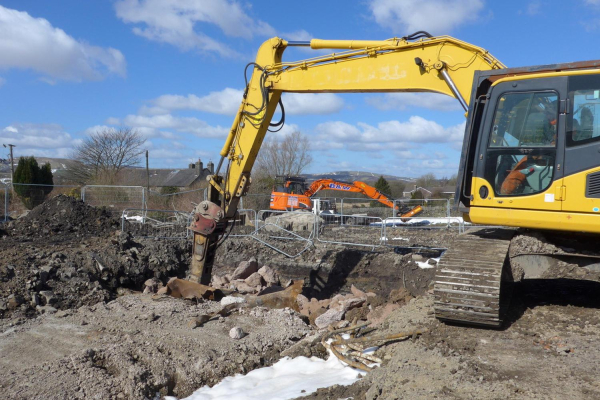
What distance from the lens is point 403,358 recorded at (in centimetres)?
495

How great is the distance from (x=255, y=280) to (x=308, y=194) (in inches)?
521

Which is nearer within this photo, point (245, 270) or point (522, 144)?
point (522, 144)

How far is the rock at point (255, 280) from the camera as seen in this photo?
10263 mm

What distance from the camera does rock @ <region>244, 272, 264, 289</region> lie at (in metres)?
10.3

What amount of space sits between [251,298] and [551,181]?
17.2 feet

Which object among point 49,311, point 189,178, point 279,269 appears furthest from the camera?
point 189,178

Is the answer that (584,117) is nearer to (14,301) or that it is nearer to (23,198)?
(14,301)

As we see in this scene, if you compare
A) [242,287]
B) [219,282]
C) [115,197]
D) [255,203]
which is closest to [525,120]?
[242,287]

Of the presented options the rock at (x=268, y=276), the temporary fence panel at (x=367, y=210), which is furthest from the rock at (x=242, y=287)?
the temporary fence panel at (x=367, y=210)

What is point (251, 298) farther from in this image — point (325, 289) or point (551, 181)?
point (551, 181)

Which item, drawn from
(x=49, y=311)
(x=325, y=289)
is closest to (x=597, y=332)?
(x=325, y=289)

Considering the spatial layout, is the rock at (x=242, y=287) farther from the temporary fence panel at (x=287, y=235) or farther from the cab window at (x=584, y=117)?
the cab window at (x=584, y=117)

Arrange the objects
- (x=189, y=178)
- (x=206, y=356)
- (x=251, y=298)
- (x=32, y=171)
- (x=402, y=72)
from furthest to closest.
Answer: (x=189, y=178) < (x=32, y=171) < (x=251, y=298) < (x=402, y=72) < (x=206, y=356)

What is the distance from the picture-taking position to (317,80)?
7.82 m
